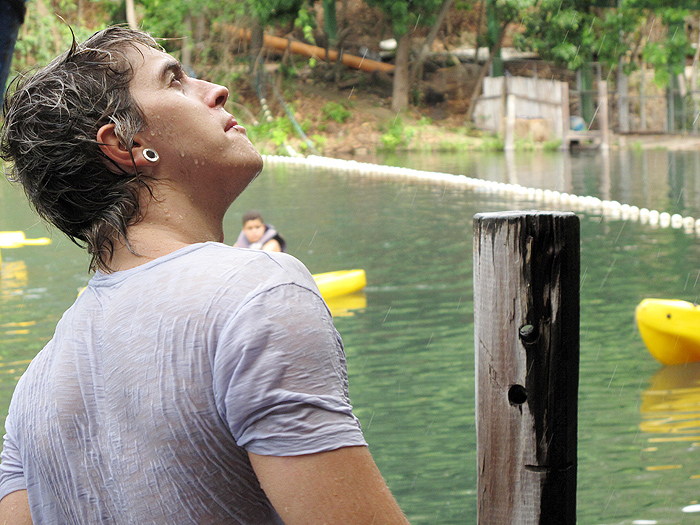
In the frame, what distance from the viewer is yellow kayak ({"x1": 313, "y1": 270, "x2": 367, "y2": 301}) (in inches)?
343

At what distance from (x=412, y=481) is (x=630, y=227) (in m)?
8.86

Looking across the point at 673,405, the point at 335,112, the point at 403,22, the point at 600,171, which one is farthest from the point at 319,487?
the point at 335,112

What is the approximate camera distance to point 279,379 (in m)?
0.99

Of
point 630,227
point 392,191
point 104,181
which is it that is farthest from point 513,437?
point 392,191

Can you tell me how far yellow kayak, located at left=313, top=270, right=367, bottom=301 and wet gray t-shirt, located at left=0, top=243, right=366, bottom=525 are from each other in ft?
24.5

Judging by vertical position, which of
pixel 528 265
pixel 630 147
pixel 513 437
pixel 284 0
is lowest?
pixel 630 147

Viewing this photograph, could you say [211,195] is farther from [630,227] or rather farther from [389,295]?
[630,227]

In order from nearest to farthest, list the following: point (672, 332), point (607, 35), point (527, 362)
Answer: point (527, 362), point (672, 332), point (607, 35)

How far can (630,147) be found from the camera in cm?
2822

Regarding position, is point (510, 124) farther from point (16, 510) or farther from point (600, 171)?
point (16, 510)

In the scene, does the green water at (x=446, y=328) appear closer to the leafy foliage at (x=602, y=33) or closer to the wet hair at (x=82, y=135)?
the wet hair at (x=82, y=135)

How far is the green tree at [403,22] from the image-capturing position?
28.8 metres

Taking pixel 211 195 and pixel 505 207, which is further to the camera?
pixel 505 207

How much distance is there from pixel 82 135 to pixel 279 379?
483mm
